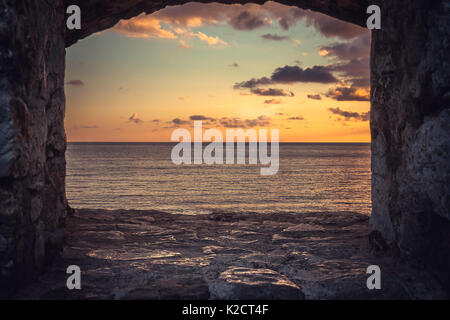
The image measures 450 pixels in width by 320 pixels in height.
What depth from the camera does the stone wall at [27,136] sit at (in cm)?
339

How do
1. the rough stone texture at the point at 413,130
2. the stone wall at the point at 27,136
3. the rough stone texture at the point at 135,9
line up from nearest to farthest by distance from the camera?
the stone wall at the point at 27,136 < the rough stone texture at the point at 413,130 < the rough stone texture at the point at 135,9

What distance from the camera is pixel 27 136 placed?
3.73 m

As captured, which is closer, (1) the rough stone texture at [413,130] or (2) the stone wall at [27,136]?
(2) the stone wall at [27,136]

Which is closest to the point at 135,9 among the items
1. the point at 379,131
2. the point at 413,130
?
the point at 379,131

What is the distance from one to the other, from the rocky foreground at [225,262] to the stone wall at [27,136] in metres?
0.41

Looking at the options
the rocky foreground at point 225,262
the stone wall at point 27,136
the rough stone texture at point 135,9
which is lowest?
the rocky foreground at point 225,262

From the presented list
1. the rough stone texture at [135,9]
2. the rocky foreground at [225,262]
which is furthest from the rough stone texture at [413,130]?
the rough stone texture at [135,9]

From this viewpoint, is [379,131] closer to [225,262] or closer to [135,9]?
[225,262]

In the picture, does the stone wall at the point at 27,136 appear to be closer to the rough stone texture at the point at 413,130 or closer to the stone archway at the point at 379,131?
the stone archway at the point at 379,131
